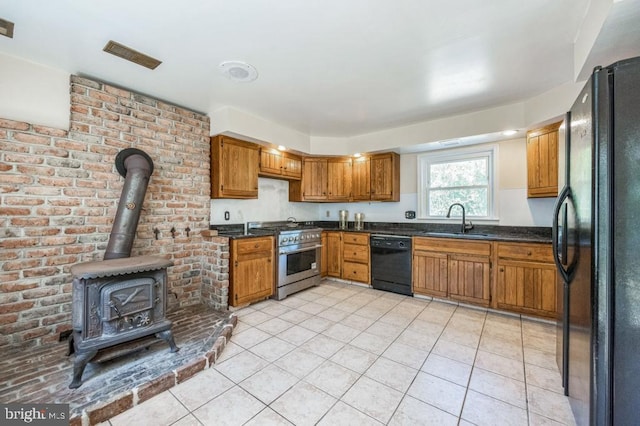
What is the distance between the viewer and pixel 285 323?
2826 mm

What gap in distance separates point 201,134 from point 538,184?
4.10m

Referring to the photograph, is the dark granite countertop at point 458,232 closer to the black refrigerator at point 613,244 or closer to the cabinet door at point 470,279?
the cabinet door at point 470,279

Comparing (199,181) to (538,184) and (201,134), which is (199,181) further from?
(538,184)

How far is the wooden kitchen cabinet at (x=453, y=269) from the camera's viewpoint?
A: 3188 mm

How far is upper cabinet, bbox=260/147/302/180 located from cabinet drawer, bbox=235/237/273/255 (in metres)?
1.08

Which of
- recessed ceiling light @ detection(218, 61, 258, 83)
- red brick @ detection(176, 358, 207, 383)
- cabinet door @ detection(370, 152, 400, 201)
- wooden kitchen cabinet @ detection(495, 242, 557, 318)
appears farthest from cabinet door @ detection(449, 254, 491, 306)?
recessed ceiling light @ detection(218, 61, 258, 83)

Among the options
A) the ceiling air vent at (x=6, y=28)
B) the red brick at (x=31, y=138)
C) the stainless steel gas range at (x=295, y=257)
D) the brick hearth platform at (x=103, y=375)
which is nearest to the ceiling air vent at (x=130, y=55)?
the ceiling air vent at (x=6, y=28)

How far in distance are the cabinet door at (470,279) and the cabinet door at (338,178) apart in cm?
203

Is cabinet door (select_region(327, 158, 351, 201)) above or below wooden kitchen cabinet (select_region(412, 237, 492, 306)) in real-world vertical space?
above

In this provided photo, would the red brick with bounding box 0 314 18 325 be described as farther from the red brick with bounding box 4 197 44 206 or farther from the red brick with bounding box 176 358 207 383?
the red brick with bounding box 176 358 207 383

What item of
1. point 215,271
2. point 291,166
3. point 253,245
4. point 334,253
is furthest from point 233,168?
point 334,253

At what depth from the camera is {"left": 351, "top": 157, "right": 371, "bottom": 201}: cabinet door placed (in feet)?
14.7

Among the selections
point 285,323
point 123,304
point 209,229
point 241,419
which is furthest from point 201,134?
point 241,419

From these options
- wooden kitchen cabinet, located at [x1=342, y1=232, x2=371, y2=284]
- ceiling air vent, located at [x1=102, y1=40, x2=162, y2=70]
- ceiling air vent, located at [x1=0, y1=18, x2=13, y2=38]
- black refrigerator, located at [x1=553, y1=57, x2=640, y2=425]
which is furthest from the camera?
wooden kitchen cabinet, located at [x1=342, y1=232, x2=371, y2=284]
